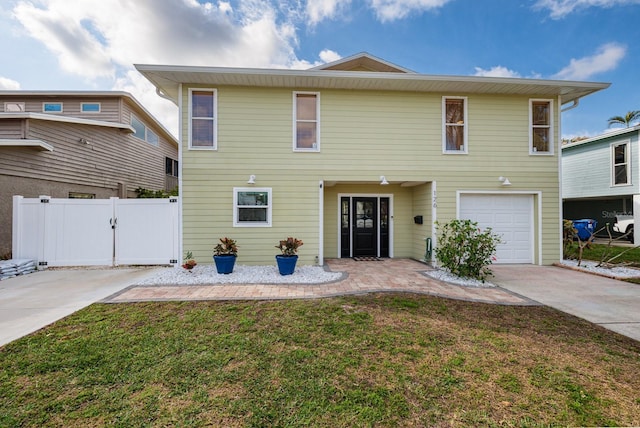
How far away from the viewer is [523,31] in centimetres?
1088

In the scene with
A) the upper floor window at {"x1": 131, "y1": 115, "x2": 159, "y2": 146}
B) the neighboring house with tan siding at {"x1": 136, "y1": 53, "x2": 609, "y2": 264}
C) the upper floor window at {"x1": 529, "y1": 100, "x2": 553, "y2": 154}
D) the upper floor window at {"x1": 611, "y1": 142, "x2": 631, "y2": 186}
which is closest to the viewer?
the neighboring house with tan siding at {"x1": 136, "y1": 53, "x2": 609, "y2": 264}

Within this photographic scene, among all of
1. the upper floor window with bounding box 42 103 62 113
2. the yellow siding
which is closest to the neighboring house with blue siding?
the yellow siding

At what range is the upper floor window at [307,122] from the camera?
7.38 metres

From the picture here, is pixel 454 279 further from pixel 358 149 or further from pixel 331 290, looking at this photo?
pixel 358 149

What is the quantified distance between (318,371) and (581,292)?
5670 mm

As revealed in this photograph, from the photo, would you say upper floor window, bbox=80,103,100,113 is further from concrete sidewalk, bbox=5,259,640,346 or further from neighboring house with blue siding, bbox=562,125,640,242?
neighboring house with blue siding, bbox=562,125,640,242

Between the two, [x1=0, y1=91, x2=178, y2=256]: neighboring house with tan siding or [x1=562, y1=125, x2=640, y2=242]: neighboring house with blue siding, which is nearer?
[x1=0, y1=91, x2=178, y2=256]: neighboring house with tan siding

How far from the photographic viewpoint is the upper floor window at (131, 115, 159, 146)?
12.5 metres

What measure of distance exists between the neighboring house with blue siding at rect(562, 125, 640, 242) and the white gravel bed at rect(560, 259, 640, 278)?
757cm

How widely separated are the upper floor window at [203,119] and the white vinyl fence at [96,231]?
1.69m

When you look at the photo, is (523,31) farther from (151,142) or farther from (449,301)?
(151,142)

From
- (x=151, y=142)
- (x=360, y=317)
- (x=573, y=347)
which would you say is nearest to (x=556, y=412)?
(x=573, y=347)

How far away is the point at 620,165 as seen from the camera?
40.3ft

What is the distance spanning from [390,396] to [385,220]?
6.80 m
